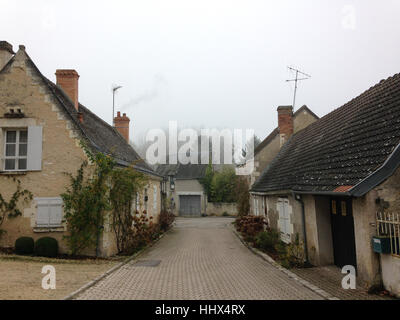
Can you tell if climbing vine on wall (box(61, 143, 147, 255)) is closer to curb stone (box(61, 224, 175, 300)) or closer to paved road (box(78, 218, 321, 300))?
curb stone (box(61, 224, 175, 300))

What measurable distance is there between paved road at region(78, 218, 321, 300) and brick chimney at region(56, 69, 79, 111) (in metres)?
7.94

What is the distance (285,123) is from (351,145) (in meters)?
10.1

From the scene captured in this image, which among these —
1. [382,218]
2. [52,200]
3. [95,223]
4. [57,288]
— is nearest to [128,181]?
[95,223]

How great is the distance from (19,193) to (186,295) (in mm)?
7565

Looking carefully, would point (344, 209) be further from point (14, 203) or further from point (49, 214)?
point (14, 203)

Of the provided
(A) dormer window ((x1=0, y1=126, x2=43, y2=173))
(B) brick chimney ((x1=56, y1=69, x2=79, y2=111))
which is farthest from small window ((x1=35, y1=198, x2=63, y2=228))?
(B) brick chimney ((x1=56, y1=69, x2=79, y2=111))

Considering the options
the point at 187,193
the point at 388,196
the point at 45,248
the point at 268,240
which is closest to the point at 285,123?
the point at 268,240

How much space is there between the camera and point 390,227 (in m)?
6.15

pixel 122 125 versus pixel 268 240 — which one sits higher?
pixel 122 125

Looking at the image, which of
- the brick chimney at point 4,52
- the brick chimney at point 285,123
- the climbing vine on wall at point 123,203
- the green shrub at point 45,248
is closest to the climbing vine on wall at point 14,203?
the green shrub at point 45,248

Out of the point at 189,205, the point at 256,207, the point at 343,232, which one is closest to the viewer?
the point at 343,232

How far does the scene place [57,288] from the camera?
6.96 meters

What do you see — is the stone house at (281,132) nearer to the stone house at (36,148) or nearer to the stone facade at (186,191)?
the stone house at (36,148)

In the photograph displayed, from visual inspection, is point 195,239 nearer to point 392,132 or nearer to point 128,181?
point 128,181
